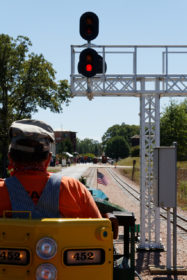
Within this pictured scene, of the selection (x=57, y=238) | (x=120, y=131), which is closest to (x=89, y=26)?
(x=57, y=238)

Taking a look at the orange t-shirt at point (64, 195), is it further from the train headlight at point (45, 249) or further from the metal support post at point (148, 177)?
the metal support post at point (148, 177)

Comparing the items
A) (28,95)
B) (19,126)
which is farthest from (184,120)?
(19,126)

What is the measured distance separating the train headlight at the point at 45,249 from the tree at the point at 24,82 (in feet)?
91.4

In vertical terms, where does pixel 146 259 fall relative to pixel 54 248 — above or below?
below

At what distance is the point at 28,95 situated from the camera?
30.8 meters

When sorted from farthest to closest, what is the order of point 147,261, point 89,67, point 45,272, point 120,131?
point 120,131
point 147,261
point 89,67
point 45,272

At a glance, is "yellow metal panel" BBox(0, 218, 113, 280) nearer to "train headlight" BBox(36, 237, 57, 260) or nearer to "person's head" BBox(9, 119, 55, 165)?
"train headlight" BBox(36, 237, 57, 260)

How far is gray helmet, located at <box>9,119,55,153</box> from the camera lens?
90.9 inches

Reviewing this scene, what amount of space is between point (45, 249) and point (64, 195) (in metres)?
0.34

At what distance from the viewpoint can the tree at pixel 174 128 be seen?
145 ft

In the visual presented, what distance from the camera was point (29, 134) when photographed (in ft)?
7.53

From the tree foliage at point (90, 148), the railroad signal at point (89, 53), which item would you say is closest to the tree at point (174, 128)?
the railroad signal at point (89, 53)

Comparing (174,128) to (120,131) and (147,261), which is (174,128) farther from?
(120,131)

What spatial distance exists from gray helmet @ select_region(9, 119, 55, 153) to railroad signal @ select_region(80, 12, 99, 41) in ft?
13.5
